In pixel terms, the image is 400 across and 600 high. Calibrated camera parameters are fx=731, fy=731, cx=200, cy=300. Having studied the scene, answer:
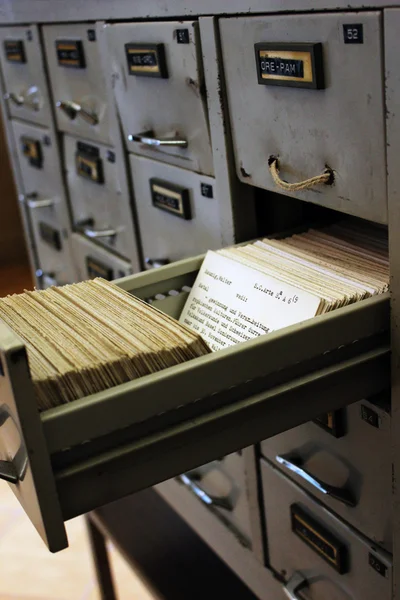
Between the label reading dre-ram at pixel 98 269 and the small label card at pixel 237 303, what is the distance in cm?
88

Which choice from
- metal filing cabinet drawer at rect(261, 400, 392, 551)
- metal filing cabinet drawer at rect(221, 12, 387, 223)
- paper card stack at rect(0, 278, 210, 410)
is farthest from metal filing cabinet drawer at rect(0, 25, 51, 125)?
metal filing cabinet drawer at rect(261, 400, 392, 551)

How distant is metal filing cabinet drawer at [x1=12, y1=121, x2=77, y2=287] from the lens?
228 cm

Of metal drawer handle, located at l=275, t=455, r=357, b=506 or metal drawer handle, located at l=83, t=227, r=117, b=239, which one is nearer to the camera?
metal drawer handle, located at l=275, t=455, r=357, b=506

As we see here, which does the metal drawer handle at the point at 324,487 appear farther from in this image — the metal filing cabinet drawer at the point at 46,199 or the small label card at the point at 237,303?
the metal filing cabinet drawer at the point at 46,199

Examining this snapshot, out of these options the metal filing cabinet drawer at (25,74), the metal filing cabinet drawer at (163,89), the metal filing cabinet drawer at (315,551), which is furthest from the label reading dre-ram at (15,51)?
the metal filing cabinet drawer at (315,551)

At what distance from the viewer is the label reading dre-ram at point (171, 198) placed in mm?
1498

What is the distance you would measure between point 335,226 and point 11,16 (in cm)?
131

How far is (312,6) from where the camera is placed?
38.0 inches

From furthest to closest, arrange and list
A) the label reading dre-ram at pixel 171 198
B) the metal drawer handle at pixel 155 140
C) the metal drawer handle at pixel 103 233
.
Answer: the metal drawer handle at pixel 103 233 → the label reading dre-ram at pixel 171 198 → the metal drawer handle at pixel 155 140

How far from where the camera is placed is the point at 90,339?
92 cm

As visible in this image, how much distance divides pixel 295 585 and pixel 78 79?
4.24 feet

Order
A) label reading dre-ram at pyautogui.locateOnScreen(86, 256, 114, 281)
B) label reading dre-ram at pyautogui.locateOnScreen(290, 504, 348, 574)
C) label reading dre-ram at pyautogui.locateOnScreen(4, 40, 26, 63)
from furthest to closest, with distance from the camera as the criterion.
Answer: label reading dre-ram at pyautogui.locateOnScreen(4, 40, 26, 63) < label reading dre-ram at pyautogui.locateOnScreen(86, 256, 114, 281) < label reading dre-ram at pyautogui.locateOnScreen(290, 504, 348, 574)

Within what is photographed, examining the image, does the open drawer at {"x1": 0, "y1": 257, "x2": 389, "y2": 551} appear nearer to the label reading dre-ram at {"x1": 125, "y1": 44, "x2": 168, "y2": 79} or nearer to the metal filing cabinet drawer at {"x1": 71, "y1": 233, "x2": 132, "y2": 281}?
the label reading dre-ram at {"x1": 125, "y1": 44, "x2": 168, "y2": 79}

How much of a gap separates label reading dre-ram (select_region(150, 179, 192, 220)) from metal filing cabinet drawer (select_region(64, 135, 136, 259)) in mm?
172
